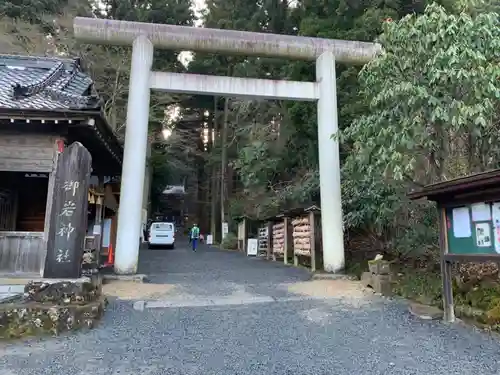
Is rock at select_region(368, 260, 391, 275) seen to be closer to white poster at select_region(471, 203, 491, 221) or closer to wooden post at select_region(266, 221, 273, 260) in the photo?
white poster at select_region(471, 203, 491, 221)

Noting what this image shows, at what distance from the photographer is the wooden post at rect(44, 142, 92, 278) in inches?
249

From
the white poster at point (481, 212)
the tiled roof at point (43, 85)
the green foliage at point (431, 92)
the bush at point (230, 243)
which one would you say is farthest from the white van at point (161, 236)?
the white poster at point (481, 212)

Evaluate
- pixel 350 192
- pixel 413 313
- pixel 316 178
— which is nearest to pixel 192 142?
pixel 316 178

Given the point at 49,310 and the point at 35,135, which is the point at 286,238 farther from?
the point at 49,310

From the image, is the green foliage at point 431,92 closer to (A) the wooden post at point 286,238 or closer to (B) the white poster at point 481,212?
(B) the white poster at point 481,212

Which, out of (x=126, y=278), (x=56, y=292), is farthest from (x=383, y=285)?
(x=56, y=292)

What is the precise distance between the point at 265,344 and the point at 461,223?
10.4 ft

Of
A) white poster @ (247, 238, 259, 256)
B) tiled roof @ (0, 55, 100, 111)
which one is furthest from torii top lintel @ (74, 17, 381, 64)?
white poster @ (247, 238, 259, 256)

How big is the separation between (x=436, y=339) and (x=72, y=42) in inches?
781

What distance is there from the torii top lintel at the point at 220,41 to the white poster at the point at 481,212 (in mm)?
5973

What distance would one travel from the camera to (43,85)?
8484mm

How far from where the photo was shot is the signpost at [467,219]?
189 inches

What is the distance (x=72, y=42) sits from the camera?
1891 cm

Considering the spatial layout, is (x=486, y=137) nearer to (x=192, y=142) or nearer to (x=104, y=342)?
(x=104, y=342)
